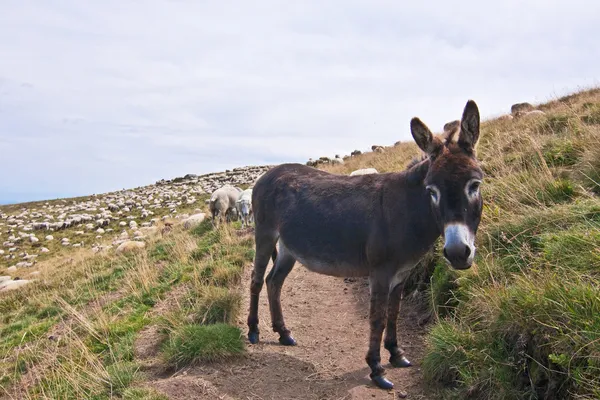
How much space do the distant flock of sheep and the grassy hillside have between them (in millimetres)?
11087

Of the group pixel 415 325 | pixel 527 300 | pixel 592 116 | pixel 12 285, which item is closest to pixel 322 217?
pixel 415 325

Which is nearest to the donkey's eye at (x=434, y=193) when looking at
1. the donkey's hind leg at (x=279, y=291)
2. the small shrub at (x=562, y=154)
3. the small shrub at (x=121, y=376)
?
the donkey's hind leg at (x=279, y=291)

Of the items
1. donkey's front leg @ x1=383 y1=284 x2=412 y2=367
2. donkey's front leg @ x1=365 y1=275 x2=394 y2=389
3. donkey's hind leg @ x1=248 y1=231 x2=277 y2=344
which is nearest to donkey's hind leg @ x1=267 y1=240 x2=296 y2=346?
donkey's hind leg @ x1=248 y1=231 x2=277 y2=344

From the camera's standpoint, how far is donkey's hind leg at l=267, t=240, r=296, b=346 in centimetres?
670

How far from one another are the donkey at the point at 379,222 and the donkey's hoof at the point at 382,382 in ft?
0.04

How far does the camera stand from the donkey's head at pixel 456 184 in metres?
4.22

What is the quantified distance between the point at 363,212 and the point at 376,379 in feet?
6.54

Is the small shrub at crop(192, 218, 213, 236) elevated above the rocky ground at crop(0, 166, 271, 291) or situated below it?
above

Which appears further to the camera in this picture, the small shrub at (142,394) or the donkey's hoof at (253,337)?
the donkey's hoof at (253,337)

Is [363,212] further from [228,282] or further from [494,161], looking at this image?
[494,161]

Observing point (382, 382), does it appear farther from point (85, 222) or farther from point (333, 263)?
point (85, 222)

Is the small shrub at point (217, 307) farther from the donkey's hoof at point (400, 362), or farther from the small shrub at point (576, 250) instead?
the small shrub at point (576, 250)

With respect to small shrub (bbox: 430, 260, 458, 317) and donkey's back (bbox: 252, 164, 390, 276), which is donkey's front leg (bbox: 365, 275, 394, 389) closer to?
donkey's back (bbox: 252, 164, 390, 276)

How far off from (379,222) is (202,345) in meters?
2.92
